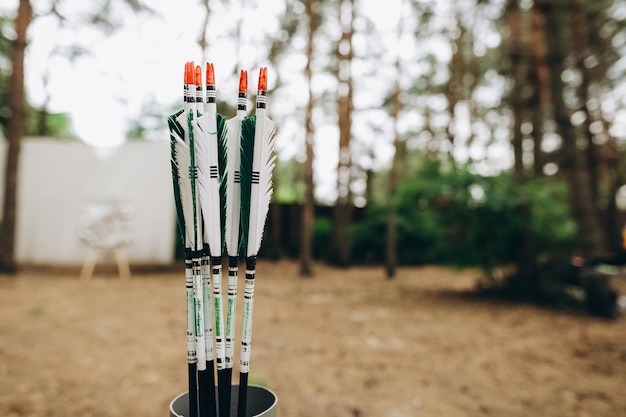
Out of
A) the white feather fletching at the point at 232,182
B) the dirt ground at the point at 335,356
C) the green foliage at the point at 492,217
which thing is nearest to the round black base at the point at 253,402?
the white feather fletching at the point at 232,182

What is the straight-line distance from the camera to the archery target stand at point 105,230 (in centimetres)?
747

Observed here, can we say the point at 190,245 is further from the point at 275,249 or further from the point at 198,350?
the point at 275,249

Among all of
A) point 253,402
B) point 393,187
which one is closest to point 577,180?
point 393,187

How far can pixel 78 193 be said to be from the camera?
26.9 feet

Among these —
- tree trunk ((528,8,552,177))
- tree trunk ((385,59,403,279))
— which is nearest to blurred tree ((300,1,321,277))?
tree trunk ((385,59,403,279))

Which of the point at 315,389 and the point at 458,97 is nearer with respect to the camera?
the point at 315,389

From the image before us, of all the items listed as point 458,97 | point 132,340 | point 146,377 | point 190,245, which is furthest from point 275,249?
point 190,245

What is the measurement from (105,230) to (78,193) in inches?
47.7

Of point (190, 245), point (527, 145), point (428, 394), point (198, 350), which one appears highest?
point (527, 145)

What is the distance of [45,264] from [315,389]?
289 inches

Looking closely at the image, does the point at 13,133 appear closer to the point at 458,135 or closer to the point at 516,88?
the point at 516,88

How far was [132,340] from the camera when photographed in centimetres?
361

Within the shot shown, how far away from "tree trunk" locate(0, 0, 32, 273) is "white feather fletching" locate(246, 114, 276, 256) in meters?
7.50

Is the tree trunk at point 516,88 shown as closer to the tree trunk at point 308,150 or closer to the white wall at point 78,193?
the tree trunk at point 308,150
